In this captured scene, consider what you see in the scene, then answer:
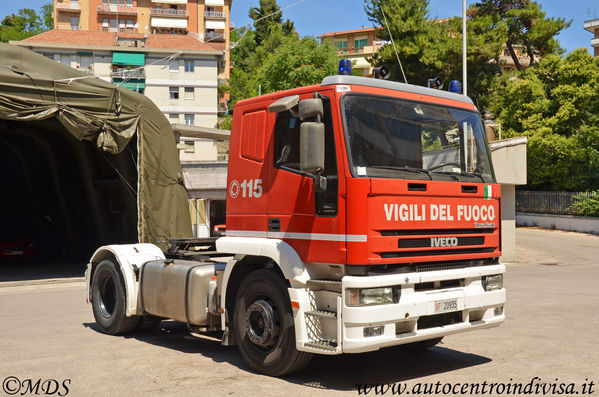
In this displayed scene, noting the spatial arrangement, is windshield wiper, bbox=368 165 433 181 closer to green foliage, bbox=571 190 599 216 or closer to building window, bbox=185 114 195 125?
green foliage, bbox=571 190 599 216

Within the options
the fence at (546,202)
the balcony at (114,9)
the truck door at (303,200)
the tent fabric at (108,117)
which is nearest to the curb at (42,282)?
the tent fabric at (108,117)

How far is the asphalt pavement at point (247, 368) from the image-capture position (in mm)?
6623

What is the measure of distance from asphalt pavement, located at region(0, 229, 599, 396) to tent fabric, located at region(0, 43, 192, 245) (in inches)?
184

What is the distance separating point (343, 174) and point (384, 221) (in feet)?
1.87

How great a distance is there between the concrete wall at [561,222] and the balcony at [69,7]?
68785mm

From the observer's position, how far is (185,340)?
9.37 meters

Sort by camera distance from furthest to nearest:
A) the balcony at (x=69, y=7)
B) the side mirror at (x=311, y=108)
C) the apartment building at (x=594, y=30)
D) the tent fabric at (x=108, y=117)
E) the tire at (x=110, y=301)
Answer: the balcony at (x=69, y=7) → the apartment building at (x=594, y=30) → the tent fabric at (x=108, y=117) → the tire at (x=110, y=301) → the side mirror at (x=311, y=108)

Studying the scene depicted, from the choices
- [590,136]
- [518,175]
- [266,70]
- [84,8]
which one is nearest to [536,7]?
[590,136]

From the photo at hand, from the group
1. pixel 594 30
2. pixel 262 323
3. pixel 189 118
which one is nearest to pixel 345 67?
pixel 262 323

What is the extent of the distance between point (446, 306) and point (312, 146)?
2.05 metres

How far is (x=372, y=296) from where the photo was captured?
6.23m

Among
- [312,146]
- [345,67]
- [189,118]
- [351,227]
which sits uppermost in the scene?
[189,118]

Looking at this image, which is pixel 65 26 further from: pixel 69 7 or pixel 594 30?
pixel 594 30

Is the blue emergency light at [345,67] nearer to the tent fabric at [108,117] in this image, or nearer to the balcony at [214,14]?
the tent fabric at [108,117]
